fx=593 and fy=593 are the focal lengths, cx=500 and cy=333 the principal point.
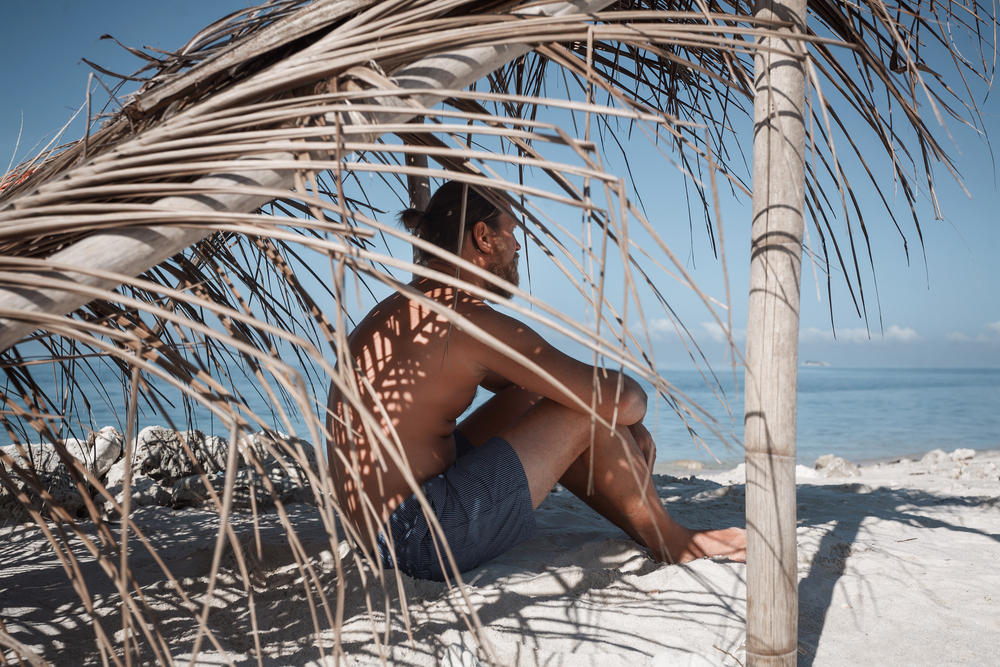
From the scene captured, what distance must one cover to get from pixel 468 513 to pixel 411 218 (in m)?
1.09

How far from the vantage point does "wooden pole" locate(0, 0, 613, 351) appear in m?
0.70

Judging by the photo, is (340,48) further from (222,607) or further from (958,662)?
(958,662)

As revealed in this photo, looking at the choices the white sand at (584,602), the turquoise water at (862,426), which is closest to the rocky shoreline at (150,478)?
the white sand at (584,602)

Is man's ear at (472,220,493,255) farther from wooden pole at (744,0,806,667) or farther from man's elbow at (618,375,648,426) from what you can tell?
wooden pole at (744,0,806,667)

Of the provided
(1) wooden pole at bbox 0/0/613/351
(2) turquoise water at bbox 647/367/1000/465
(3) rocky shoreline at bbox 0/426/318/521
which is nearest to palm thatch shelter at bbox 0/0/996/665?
(1) wooden pole at bbox 0/0/613/351

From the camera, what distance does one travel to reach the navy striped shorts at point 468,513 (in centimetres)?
173

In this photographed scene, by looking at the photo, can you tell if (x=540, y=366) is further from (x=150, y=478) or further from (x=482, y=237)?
(x=150, y=478)

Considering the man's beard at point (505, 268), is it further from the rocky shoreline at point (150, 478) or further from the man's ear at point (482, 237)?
the rocky shoreline at point (150, 478)

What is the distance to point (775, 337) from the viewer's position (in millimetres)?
1220

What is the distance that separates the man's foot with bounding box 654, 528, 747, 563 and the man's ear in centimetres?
115

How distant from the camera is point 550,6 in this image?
0.97 metres

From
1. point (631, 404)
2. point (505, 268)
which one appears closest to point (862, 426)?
point (631, 404)

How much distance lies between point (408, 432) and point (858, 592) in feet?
4.45

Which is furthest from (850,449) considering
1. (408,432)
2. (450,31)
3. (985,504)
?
(450,31)
